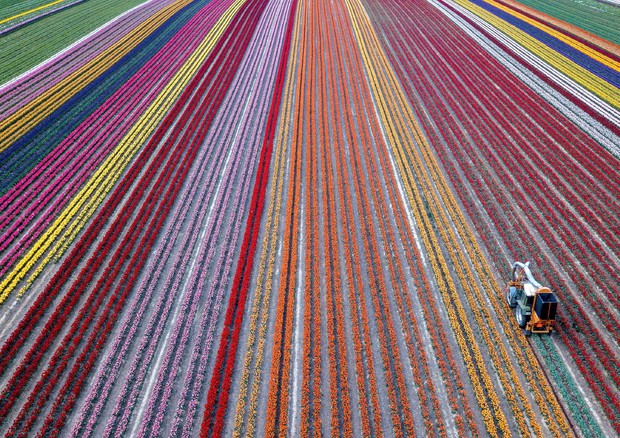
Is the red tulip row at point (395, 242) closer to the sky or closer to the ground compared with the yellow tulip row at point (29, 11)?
closer to the ground

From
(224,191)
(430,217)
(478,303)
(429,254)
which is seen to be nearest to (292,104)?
(224,191)

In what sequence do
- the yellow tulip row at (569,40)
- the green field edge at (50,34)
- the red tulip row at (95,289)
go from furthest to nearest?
the green field edge at (50,34), the yellow tulip row at (569,40), the red tulip row at (95,289)

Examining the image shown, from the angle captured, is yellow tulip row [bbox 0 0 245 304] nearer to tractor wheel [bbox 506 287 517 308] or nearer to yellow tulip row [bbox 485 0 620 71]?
tractor wheel [bbox 506 287 517 308]

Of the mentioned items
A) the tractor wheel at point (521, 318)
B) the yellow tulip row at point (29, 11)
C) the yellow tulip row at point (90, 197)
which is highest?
the yellow tulip row at point (29, 11)

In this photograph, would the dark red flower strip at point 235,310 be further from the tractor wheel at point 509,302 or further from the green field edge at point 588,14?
the green field edge at point 588,14

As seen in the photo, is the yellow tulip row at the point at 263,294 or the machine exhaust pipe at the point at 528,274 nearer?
the yellow tulip row at the point at 263,294

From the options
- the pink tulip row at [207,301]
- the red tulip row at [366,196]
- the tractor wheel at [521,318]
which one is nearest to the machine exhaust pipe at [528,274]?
the tractor wheel at [521,318]

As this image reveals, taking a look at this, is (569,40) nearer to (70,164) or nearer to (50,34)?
(70,164)
